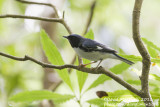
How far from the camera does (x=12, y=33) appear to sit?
190 inches

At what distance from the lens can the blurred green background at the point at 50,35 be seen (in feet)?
12.1

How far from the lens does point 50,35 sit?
157 inches

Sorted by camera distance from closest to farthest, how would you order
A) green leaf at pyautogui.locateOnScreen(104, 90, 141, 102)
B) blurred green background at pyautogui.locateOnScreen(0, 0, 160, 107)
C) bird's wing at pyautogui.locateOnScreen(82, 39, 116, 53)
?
green leaf at pyautogui.locateOnScreen(104, 90, 141, 102)
bird's wing at pyautogui.locateOnScreen(82, 39, 116, 53)
blurred green background at pyautogui.locateOnScreen(0, 0, 160, 107)

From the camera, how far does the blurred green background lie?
3.68 metres

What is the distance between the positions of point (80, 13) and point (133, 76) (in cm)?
180

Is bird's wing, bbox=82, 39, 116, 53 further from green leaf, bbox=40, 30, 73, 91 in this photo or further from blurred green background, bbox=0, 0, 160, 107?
blurred green background, bbox=0, 0, 160, 107

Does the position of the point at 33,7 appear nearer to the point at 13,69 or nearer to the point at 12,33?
the point at 12,33

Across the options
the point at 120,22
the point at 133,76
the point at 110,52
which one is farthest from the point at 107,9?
the point at 110,52

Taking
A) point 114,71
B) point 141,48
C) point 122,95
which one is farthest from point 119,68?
point 141,48

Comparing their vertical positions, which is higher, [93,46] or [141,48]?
[141,48]

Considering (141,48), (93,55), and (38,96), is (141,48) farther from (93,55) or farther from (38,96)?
(38,96)

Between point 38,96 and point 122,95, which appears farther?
point 38,96

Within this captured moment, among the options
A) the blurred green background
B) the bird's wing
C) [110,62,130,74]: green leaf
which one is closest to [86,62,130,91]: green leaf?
[110,62,130,74]: green leaf

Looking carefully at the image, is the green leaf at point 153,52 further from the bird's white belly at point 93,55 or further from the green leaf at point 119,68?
the bird's white belly at point 93,55
